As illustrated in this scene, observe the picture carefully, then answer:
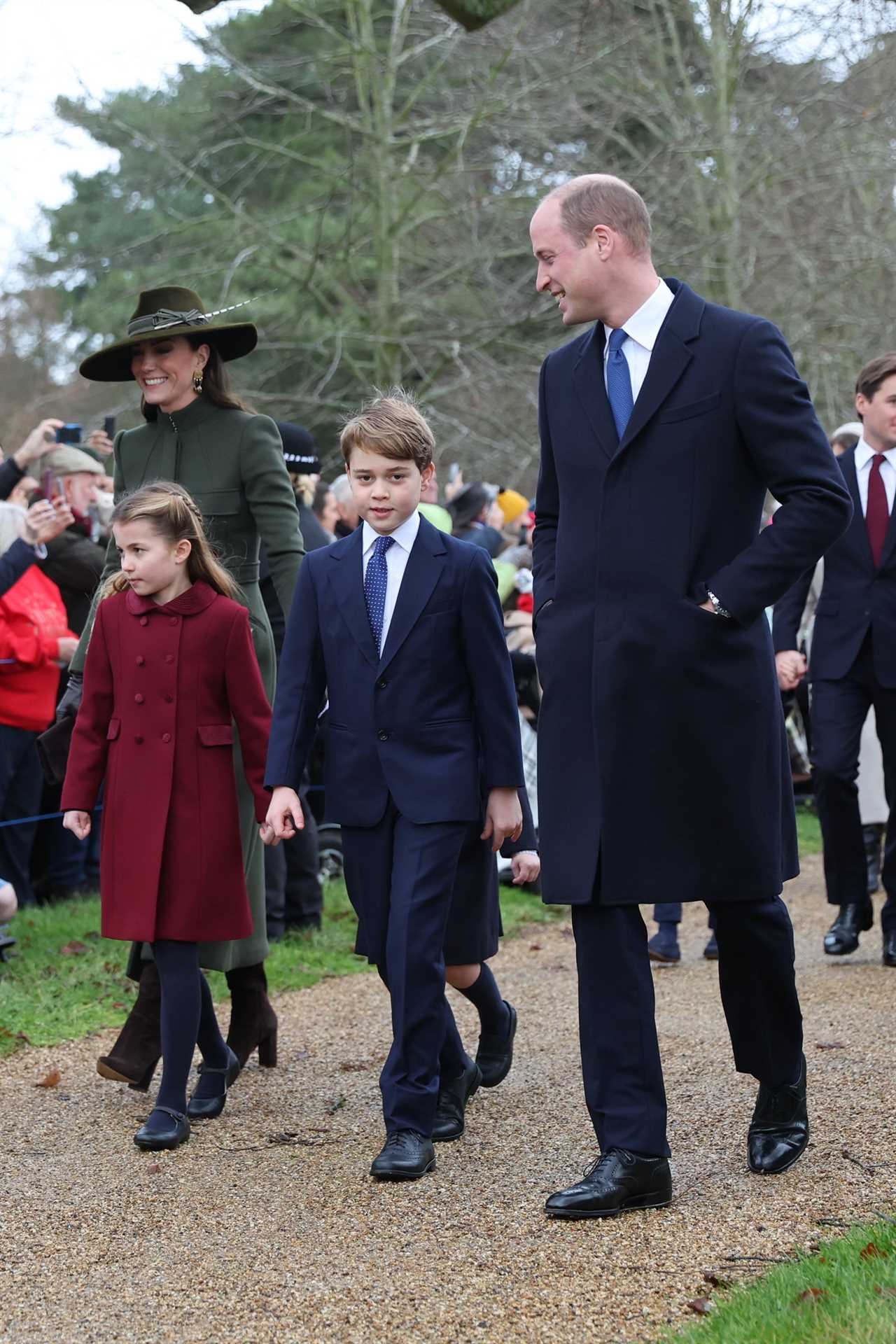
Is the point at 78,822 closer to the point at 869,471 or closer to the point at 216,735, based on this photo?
the point at 216,735

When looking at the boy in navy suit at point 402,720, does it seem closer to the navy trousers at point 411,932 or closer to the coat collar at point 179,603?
the navy trousers at point 411,932

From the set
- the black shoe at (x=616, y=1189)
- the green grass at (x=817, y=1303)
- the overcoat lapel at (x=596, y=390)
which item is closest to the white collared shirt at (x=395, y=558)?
the overcoat lapel at (x=596, y=390)

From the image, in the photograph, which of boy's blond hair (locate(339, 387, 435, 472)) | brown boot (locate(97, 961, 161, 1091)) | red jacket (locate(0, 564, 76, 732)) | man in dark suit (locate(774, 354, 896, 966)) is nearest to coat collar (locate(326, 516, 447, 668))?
boy's blond hair (locate(339, 387, 435, 472))

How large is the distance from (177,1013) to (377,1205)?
1.00 meters

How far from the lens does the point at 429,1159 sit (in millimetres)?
4383

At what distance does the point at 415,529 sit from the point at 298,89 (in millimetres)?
15814

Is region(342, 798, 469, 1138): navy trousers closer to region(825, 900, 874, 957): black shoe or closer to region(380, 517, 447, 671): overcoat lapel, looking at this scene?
region(380, 517, 447, 671): overcoat lapel

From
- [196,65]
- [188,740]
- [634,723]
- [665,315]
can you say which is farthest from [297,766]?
[196,65]

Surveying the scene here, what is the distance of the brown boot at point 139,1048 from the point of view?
5.12 m

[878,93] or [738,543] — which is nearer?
[738,543]

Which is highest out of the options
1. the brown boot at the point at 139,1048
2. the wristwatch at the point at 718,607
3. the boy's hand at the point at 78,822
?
the wristwatch at the point at 718,607

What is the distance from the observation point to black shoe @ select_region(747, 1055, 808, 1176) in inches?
165

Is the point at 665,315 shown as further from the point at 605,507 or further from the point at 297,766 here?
the point at 297,766

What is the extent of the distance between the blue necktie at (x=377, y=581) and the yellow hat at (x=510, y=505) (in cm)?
1010
